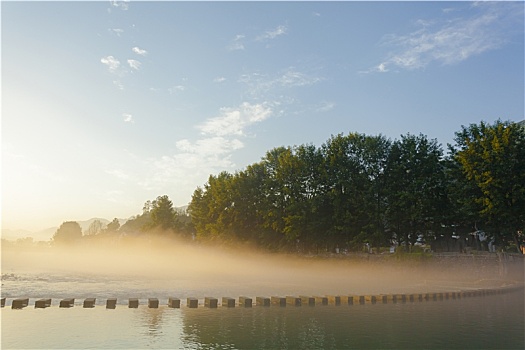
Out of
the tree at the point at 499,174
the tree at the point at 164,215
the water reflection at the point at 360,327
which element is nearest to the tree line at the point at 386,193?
the tree at the point at 499,174

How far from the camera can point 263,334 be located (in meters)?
17.9

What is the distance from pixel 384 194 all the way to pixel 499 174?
51.2 ft

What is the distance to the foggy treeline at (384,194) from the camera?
4969 cm

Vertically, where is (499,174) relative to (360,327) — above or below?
above

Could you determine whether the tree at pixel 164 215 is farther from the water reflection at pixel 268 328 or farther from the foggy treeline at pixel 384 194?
the water reflection at pixel 268 328

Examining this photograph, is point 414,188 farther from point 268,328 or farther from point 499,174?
point 268,328

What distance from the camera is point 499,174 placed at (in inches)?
1918

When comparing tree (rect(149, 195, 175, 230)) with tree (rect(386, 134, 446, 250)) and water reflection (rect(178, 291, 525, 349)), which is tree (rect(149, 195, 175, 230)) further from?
water reflection (rect(178, 291, 525, 349))

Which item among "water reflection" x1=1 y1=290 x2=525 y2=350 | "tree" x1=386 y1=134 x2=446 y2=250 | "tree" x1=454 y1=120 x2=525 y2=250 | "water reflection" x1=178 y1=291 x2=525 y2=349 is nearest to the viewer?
"water reflection" x1=1 y1=290 x2=525 y2=350

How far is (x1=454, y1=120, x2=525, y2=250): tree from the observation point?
4816cm

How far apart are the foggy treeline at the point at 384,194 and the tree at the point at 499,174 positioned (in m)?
0.11

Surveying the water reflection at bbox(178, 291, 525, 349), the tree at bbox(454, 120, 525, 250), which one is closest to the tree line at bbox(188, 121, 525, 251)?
the tree at bbox(454, 120, 525, 250)

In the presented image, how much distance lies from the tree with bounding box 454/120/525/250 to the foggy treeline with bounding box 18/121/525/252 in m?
0.11

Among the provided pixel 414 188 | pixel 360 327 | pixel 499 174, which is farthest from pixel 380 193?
pixel 360 327
